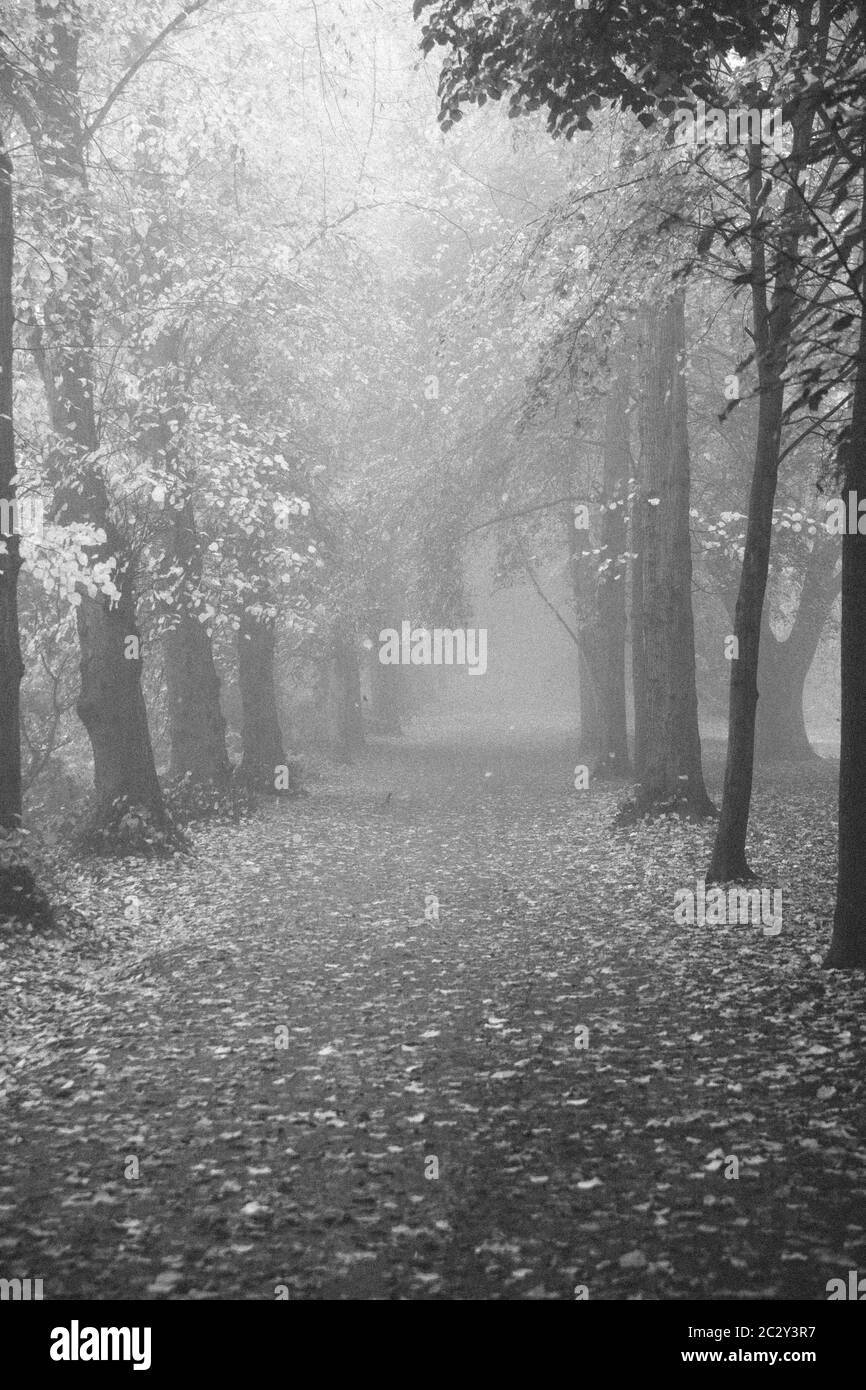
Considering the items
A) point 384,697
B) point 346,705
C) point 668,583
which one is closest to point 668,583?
point 668,583

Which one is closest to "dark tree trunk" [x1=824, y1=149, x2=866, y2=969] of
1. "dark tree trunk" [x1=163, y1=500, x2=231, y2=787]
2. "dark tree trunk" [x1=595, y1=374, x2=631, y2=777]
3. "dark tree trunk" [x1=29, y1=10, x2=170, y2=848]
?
"dark tree trunk" [x1=29, y1=10, x2=170, y2=848]

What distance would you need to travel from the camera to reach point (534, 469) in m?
24.7

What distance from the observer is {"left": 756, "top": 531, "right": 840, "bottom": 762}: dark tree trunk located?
2780cm

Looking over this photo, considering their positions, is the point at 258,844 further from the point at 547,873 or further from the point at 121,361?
the point at 121,361

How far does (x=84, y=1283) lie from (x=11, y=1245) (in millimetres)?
571

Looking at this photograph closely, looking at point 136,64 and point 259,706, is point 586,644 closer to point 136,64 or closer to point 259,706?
point 259,706

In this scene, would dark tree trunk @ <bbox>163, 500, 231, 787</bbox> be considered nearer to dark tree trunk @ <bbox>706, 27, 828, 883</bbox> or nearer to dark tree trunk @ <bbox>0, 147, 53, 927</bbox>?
dark tree trunk @ <bbox>0, 147, 53, 927</bbox>

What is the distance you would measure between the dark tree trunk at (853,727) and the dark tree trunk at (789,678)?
19632 mm

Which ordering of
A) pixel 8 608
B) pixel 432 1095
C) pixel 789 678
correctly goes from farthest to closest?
pixel 789 678 < pixel 8 608 < pixel 432 1095

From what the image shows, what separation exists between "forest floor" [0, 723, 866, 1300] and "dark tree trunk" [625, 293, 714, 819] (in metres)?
3.73

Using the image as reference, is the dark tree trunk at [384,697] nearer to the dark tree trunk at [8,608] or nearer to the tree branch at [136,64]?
the tree branch at [136,64]

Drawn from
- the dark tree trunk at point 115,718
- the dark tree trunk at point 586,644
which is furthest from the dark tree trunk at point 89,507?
the dark tree trunk at point 586,644

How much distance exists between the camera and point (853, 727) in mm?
8391

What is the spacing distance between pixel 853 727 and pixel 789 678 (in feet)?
68.9
